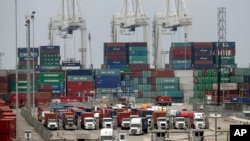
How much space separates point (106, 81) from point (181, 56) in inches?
713

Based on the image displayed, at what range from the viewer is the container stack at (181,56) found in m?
156

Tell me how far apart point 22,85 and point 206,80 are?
38.7m

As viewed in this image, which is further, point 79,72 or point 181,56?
point 181,56

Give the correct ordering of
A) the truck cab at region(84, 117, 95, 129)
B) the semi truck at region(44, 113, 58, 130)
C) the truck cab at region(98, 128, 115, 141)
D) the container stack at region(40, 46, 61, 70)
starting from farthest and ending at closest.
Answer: the container stack at region(40, 46, 61, 70) → the semi truck at region(44, 113, 58, 130) → the truck cab at region(84, 117, 95, 129) → the truck cab at region(98, 128, 115, 141)

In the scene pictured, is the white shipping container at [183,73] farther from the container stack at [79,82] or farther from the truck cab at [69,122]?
the truck cab at [69,122]

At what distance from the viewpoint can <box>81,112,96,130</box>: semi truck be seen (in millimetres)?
→ 74250

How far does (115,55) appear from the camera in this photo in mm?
168250

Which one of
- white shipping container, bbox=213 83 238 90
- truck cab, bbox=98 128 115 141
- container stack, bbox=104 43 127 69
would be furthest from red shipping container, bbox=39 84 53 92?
truck cab, bbox=98 128 115 141

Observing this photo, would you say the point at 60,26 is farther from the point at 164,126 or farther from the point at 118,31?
the point at 164,126

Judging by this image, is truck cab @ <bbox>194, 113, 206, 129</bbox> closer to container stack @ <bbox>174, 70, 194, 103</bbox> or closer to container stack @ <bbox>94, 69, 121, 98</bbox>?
container stack @ <bbox>174, 70, 194, 103</bbox>

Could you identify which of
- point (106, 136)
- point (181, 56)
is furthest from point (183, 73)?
point (106, 136)

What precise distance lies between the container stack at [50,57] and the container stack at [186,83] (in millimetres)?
44937

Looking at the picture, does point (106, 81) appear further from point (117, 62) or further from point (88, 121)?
point (88, 121)

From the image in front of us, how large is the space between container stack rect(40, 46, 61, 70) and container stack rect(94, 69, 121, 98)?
2503 centimetres
